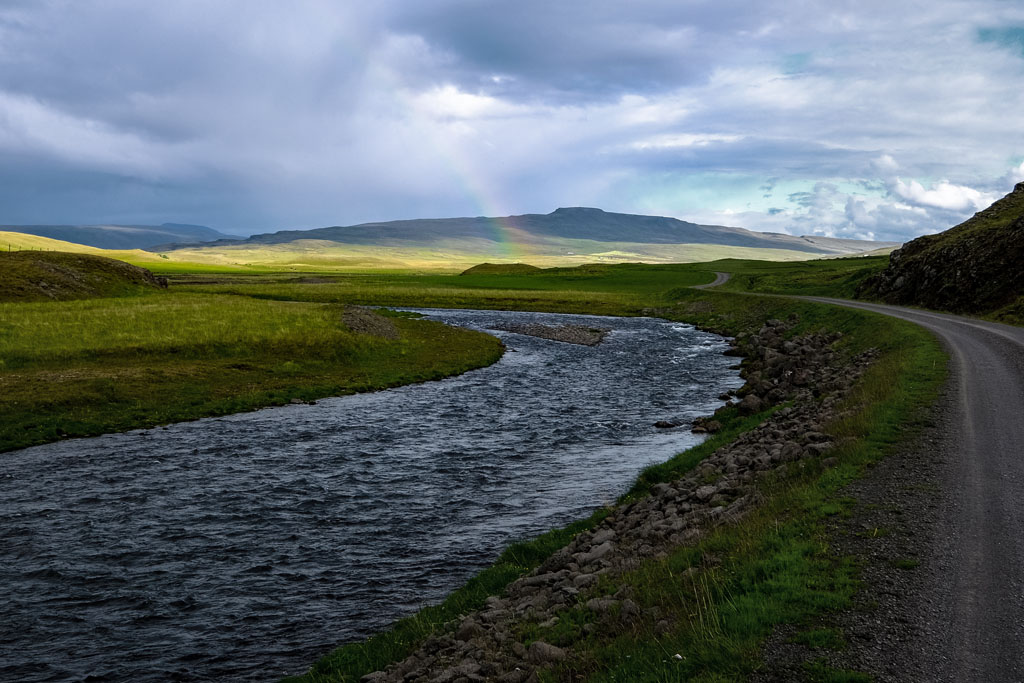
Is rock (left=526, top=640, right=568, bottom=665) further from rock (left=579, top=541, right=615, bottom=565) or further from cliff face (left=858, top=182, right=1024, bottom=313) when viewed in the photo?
cliff face (left=858, top=182, right=1024, bottom=313)

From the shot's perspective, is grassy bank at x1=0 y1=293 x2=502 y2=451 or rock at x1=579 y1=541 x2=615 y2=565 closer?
rock at x1=579 y1=541 x2=615 y2=565

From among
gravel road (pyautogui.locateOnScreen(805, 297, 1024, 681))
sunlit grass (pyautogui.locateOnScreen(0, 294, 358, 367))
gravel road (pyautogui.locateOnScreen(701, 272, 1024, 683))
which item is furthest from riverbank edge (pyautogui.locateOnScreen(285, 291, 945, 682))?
sunlit grass (pyautogui.locateOnScreen(0, 294, 358, 367))

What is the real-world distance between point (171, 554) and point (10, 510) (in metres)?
6.65

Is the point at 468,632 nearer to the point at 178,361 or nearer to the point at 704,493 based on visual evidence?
the point at 704,493

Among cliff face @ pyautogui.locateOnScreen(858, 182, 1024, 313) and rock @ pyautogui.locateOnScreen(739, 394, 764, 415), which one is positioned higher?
cliff face @ pyautogui.locateOnScreen(858, 182, 1024, 313)

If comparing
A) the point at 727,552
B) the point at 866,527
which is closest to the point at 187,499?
the point at 727,552

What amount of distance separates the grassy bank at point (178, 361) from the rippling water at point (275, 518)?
2.97 metres

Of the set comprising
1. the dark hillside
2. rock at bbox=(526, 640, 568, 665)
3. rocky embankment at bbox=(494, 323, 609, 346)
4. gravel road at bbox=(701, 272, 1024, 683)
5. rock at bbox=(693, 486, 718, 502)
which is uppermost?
the dark hillside

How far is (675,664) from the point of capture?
8656 millimetres

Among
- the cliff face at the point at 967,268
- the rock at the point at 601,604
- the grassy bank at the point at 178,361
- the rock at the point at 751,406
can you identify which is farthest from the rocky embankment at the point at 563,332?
the rock at the point at 601,604

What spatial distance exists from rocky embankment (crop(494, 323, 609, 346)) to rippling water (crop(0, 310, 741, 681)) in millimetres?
32362

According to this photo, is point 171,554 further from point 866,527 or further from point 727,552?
point 866,527

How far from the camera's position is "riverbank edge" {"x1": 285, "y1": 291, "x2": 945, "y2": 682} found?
9766 millimetres

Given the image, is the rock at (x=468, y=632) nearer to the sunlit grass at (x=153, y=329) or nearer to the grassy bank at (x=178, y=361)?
the grassy bank at (x=178, y=361)
